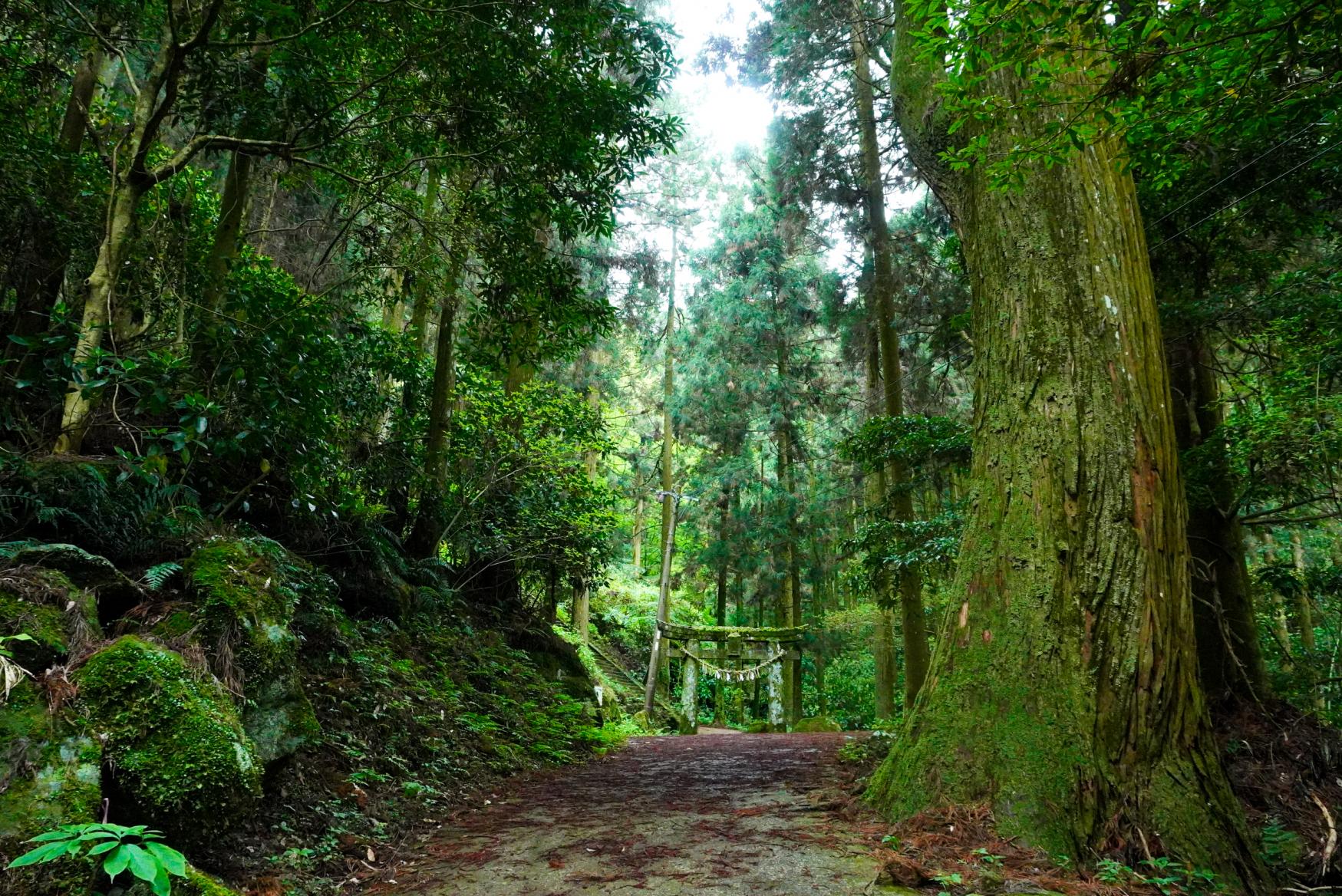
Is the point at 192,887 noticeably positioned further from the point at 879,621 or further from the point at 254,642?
the point at 879,621

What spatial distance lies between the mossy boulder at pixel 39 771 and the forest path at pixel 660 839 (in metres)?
1.17

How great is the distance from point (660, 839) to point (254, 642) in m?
2.18

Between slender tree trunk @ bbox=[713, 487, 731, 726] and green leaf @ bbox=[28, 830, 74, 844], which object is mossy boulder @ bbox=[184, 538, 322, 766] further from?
slender tree trunk @ bbox=[713, 487, 731, 726]

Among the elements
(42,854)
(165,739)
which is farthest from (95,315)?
(42,854)

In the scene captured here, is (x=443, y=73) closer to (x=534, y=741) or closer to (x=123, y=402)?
(x=123, y=402)

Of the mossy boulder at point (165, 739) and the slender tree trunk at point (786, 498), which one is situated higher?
the slender tree trunk at point (786, 498)

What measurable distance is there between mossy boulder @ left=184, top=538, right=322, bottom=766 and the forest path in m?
0.87

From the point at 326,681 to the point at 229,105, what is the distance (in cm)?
398

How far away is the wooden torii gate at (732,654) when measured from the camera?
47.9 ft

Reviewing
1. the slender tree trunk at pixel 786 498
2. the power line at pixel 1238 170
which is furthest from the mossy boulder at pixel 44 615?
the slender tree trunk at pixel 786 498

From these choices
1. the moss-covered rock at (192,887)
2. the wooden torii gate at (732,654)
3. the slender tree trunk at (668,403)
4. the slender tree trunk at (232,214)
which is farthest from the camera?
the slender tree trunk at (668,403)

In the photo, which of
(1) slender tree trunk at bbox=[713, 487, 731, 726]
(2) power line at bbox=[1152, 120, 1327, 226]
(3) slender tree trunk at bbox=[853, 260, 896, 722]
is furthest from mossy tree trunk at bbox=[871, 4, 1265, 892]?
(1) slender tree trunk at bbox=[713, 487, 731, 726]

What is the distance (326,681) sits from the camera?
14.4 feet

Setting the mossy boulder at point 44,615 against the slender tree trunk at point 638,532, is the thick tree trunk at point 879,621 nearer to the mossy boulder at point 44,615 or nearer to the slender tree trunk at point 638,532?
the mossy boulder at point 44,615
